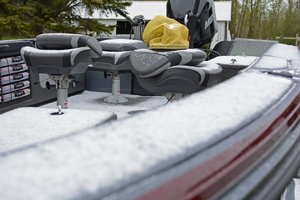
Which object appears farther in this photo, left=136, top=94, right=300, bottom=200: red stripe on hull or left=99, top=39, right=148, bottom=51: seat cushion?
left=99, top=39, right=148, bottom=51: seat cushion

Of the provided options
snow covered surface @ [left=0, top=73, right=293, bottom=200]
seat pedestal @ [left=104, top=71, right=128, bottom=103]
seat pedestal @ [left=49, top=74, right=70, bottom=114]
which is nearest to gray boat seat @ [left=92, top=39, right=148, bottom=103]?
seat pedestal @ [left=104, top=71, right=128, bottom=103]

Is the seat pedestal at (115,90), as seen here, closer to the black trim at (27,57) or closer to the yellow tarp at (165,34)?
the black trim at (27,57)

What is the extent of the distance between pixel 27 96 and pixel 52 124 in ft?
6.27

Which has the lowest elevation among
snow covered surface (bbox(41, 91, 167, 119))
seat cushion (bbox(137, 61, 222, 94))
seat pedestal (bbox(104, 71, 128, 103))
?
snow covered surface (bbox(41, 91, 167, 119))

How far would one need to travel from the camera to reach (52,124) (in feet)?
3.31

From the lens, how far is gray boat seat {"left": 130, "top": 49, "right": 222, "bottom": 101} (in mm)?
1765

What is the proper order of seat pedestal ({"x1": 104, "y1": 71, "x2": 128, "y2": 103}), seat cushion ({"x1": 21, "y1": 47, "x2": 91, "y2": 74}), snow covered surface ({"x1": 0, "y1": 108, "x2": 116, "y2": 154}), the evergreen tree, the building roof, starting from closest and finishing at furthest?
snow covered surface ({"x1": 0, "y1": 108, "x2": 116, "y2": 154}) → seat cushion ({"x1": 21, "y1": 47, "x2": 91, "y2": 74}) → seat pedestal ({"x1": 104, "y1": 71, "x2": 128, "y2": 103}) → the evergreen tree → the building roof

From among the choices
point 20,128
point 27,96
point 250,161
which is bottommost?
point 27,96

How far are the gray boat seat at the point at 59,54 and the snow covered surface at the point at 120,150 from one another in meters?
1.72

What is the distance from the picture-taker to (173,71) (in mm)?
1782

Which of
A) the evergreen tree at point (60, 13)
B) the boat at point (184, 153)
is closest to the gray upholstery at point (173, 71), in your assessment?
the boat at point (184, 153)

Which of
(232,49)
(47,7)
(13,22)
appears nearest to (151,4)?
(47,7)

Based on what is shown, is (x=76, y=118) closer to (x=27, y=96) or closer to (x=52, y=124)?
(x=52, y=124)

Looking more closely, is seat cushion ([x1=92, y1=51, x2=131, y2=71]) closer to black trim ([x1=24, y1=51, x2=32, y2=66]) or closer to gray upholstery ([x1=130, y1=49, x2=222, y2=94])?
black trim ([x1=24, y1=51, x2=32, y2=66])
